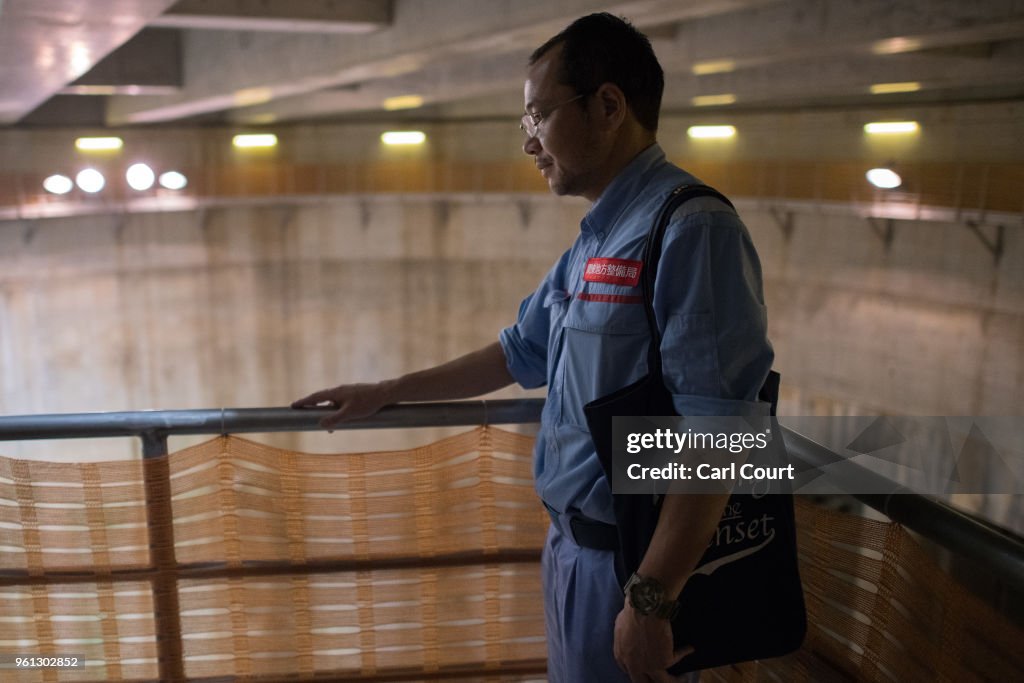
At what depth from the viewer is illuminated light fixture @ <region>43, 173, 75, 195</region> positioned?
59.9 ft

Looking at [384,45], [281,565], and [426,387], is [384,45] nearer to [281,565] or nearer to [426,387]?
[426,387]

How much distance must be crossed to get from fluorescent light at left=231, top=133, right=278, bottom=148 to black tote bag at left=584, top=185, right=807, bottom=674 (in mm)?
20663

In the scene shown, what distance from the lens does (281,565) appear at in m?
2.89

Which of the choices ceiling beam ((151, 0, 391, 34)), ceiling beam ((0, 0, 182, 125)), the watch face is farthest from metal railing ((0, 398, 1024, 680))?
ceiling beam ((151, 0, 391, 34))

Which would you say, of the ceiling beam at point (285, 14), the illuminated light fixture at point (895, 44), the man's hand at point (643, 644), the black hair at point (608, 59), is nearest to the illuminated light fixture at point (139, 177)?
the ceiling beam at point (285, 14)

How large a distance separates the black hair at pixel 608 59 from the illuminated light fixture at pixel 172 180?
1963 cm

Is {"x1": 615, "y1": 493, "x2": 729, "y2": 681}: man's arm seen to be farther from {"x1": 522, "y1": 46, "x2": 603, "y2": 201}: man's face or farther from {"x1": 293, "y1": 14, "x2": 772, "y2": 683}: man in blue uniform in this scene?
{"x1": 522, "y1": 46, "x2": 603, "y2": 201}: man's face

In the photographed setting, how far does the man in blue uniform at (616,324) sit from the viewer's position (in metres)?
1.75

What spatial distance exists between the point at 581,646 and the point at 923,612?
84 cm

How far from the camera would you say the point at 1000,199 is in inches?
482

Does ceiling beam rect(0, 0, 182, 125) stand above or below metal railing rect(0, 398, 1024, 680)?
above

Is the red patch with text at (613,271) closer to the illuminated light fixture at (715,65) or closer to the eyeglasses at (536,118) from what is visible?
the eyeglasses at (536,118)

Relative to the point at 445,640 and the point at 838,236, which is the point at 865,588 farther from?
the point at 838,236

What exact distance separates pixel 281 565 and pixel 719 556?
1601 mm
